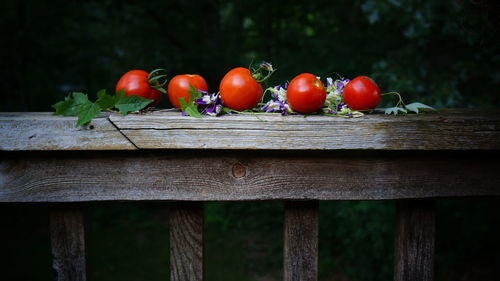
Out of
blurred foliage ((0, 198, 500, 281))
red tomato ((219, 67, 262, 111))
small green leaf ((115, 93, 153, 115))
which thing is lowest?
blurred foliage ((0, 198, 500, 281))

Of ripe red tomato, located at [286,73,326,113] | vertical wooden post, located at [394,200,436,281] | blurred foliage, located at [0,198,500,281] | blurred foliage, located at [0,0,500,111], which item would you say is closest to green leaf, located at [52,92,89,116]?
ripe red tomato, located at [286,73,326,113]

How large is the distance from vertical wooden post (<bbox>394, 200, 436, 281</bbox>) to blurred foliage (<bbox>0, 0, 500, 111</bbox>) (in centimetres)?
190

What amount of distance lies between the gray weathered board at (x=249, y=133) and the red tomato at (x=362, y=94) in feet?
0.66

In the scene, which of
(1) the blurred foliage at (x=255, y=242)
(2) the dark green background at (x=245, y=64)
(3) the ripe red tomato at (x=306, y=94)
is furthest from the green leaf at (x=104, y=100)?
A: (1) the blurred foliage at (x=255, y=242)

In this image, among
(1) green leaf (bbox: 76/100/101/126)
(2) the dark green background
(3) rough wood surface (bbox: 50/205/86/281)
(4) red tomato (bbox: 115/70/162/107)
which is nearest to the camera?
(1) green leaf (bbox: 76/100/101/126)

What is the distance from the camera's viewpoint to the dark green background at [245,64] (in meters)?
3.16

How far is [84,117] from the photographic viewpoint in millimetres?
1034

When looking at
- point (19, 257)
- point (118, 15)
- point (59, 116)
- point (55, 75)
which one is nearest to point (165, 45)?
point (118, 15)

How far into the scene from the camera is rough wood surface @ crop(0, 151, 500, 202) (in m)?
1.08

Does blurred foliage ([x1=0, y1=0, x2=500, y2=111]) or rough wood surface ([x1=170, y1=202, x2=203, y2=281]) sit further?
blurred foliage ([x1=0, y1=0, x2=500, y2=111])

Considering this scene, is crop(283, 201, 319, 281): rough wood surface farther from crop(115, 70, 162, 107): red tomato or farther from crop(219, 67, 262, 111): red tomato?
crop(115, 70, 162, 107): red tomato

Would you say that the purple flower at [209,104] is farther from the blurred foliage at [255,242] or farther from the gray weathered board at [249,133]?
the blurred foliage at [255,242]

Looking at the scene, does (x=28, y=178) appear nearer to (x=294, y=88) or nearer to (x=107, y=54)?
(x=294, y=88)

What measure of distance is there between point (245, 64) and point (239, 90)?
455 centimetres
